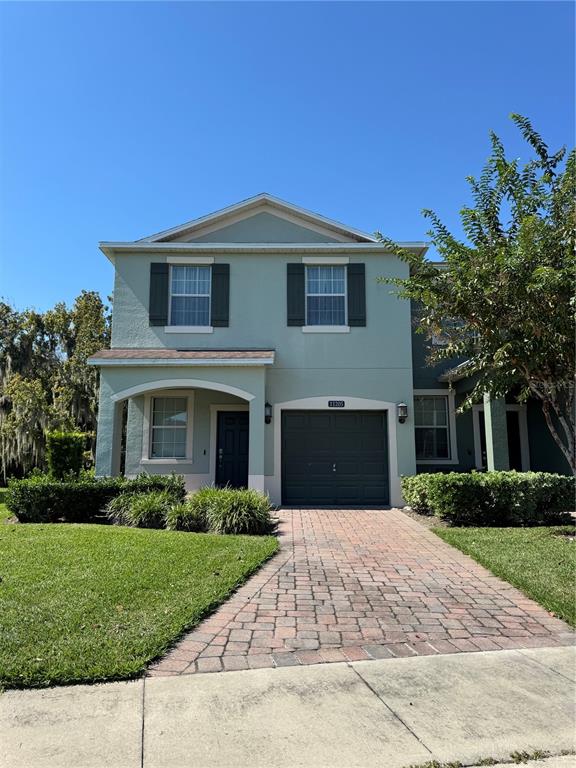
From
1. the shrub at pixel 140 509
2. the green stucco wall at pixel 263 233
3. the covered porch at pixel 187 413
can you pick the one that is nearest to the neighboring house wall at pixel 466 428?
the green stucco wall at pixel 263 233

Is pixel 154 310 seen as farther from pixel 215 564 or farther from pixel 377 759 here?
pixel 377 759

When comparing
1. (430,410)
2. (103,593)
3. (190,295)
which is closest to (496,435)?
(430,410)

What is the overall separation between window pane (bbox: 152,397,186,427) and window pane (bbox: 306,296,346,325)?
13.0ft

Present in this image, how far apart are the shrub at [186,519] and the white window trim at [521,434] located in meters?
8.16

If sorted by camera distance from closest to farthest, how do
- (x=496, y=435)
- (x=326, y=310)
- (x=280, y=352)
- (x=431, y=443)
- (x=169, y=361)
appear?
1. (x=496, y=435)
2. (x=169, y=361)
3. (x=280, y=352)
4. (x=326, y=310)
5. (x=431, y=443)

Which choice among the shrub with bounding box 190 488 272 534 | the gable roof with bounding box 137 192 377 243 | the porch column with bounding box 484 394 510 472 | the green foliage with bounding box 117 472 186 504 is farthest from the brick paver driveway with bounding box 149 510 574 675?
the gable roof with bounding box 137 192 377 243

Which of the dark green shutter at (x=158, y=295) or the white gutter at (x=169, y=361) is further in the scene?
the dark green shutter at (x=158, y=295)

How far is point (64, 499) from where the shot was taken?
1012cm

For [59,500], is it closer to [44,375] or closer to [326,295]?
[326,295]

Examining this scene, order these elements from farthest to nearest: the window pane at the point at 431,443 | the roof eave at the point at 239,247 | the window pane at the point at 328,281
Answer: the window pane at the point at 431,443
the window pane at the point at 328,281
the roof eave at the point at 239,247

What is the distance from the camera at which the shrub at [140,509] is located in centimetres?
942

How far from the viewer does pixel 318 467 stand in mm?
12602

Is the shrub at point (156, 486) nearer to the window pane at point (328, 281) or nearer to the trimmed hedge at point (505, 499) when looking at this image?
the trimmed hedge at point (505, 499)

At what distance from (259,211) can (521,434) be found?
9.60 m
